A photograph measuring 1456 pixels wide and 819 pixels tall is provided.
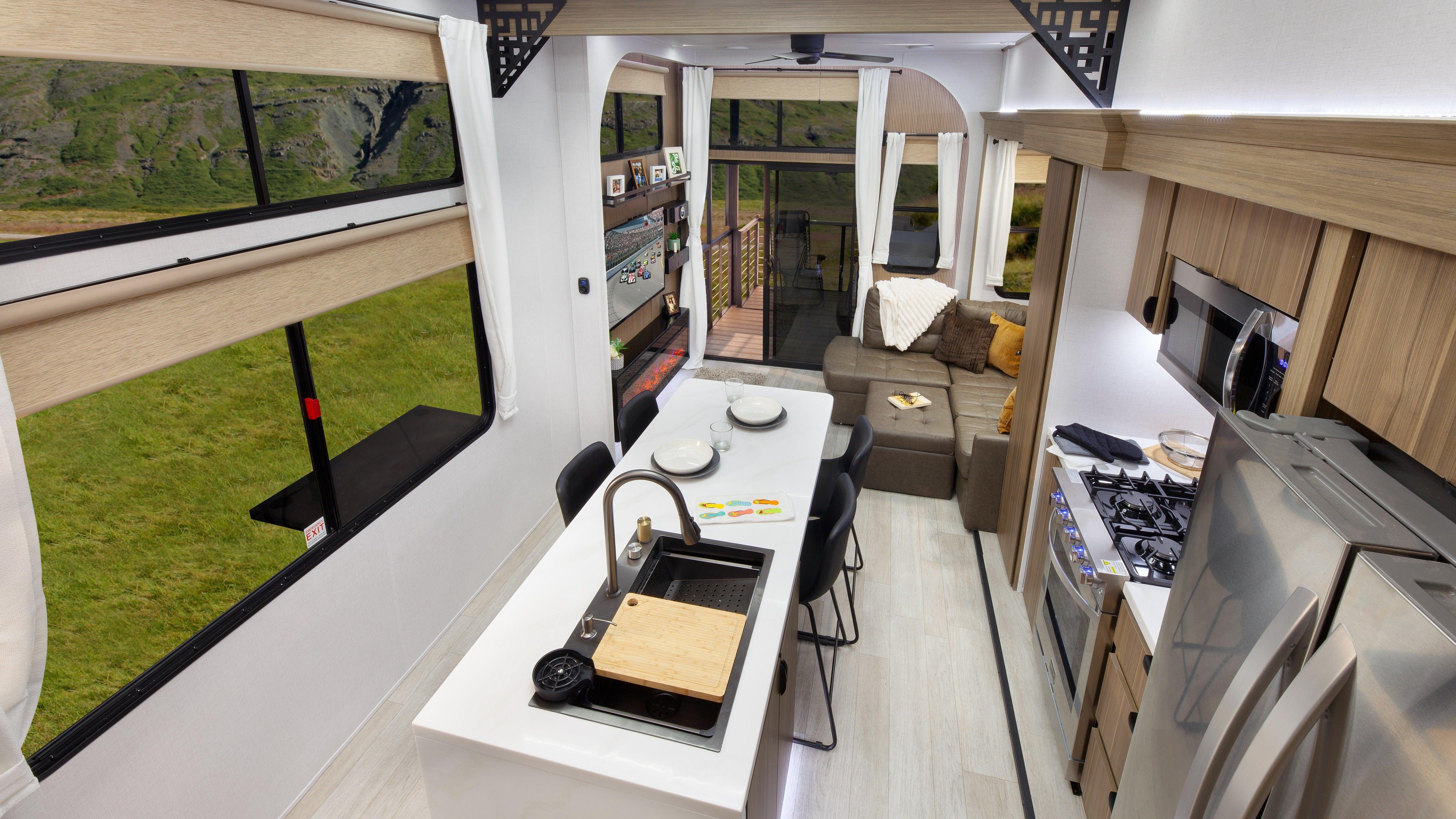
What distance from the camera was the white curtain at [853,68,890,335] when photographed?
5703mm

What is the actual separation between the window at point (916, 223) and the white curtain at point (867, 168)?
7.5 inches

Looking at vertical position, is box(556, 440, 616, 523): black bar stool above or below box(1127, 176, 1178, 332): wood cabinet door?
below

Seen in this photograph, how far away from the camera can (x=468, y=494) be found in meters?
3.52

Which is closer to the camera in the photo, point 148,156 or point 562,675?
point 562,675

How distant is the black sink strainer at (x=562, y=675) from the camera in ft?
5.72

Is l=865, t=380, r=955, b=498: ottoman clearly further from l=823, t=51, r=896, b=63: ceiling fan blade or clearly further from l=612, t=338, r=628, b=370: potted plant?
l=823, t=51, r=896, b=63: ceiling fan blade

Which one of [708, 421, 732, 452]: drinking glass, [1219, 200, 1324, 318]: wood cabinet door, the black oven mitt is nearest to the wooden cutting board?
[708, 421, 732, 452]: drinking glass

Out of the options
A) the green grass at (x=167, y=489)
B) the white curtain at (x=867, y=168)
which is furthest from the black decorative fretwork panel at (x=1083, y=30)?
the green grass at (x=167, y=489)

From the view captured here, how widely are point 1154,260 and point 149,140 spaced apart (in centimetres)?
379

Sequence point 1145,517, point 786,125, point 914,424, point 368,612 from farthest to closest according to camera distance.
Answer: point 786,125
point 914,424
point 368,612
point 1145,517

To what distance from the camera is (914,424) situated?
15.2 feet

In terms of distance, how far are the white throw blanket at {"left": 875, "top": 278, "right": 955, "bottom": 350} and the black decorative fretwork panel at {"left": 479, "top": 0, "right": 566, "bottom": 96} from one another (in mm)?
3404

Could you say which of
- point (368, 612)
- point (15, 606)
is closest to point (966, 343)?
point (368, 612)

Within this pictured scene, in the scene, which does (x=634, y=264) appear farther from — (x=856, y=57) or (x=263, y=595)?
(x=263, y=595)
